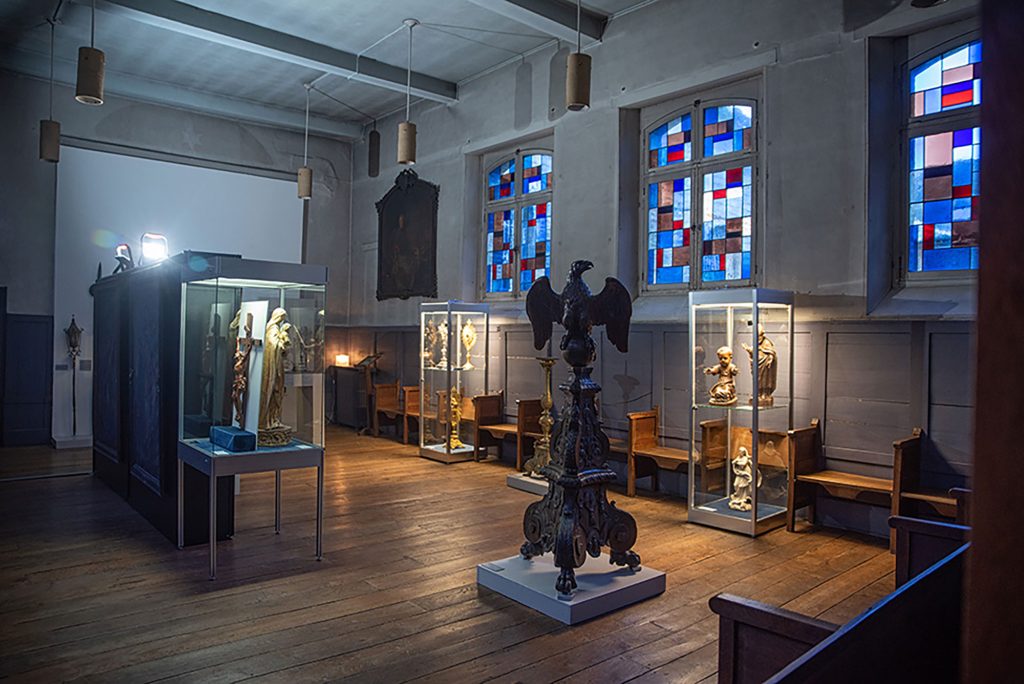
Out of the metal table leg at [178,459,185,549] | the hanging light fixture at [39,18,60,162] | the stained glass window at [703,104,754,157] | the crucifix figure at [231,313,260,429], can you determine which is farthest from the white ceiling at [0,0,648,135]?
the metal table leg at [178,459,185,549]

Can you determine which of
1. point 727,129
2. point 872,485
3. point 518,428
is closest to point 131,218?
point 518,428

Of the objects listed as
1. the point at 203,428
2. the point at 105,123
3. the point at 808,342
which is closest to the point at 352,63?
the point at 105,123

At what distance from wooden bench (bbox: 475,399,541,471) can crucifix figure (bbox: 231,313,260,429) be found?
3806 mm

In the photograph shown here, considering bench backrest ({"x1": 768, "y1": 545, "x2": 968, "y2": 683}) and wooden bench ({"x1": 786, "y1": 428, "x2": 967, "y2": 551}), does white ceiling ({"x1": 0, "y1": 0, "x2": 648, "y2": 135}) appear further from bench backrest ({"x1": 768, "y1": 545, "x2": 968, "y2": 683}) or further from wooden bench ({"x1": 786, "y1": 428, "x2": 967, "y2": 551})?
bench backrest ({"x1": 768, "y1": 545, "x2": 968, "y2": 683})

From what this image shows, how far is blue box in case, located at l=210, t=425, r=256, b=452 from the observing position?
4797 millimetres

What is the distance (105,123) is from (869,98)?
9897mm

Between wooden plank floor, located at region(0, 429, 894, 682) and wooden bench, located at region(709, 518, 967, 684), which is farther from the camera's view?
wooden plank floor, located at region(0, 429, 894, 682)

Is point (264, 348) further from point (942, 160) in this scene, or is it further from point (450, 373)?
point (942, 160)

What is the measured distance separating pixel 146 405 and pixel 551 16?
5.51m

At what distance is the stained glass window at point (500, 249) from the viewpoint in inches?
393

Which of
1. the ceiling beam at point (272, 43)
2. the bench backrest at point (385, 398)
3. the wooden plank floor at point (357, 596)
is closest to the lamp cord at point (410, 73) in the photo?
the ceiling beam at point (272, 43)

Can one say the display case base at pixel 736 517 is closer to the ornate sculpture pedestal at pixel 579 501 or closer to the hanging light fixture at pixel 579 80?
the ornate sculpture pedestal at pixel 579 501

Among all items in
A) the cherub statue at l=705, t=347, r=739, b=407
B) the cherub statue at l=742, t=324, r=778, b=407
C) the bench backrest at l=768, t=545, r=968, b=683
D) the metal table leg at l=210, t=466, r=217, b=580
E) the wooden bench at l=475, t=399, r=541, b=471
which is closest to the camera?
the bench backrest at l=768, t=545, r=968, b=683

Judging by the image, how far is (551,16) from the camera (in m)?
7.79
